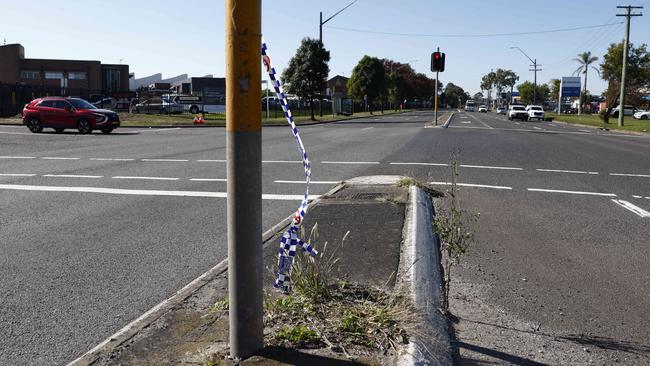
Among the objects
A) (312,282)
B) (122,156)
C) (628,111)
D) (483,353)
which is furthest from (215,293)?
(628,111)

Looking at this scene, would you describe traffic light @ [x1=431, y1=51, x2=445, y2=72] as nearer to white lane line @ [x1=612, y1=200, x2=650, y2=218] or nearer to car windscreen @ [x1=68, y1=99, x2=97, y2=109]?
car windscreen @ [x1=68, y1=99, x2=97, y2=109]

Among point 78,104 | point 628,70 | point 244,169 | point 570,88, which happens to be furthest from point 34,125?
point 570,88

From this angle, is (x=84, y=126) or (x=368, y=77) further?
(x=368, y=77)

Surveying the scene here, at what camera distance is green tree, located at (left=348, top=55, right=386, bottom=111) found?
3142 inches

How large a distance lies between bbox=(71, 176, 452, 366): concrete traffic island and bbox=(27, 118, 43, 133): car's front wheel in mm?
24490

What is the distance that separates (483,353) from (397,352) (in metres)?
0.68

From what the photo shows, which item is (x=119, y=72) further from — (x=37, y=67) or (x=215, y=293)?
(x=215, y=293)

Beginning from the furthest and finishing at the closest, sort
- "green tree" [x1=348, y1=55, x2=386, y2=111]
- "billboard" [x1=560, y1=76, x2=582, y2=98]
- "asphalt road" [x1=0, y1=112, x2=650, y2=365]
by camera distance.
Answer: "billboard" [x1=560, y1=76, x2=582, y2=98]
"green tree" [x1=348, y1=55, x2=386, y2=111]
"asphalt road" [x1=0, y1=112, x2=650, y2=365]

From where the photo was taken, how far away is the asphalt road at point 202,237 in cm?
425

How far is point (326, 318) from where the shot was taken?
12.0 ft

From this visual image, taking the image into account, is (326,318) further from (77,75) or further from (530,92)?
(530,92)

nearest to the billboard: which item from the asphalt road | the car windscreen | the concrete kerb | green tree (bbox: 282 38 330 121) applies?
green tree (bbox: 282 38 330 121)

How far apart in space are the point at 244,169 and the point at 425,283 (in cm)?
209

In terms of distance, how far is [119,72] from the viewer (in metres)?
91.7
